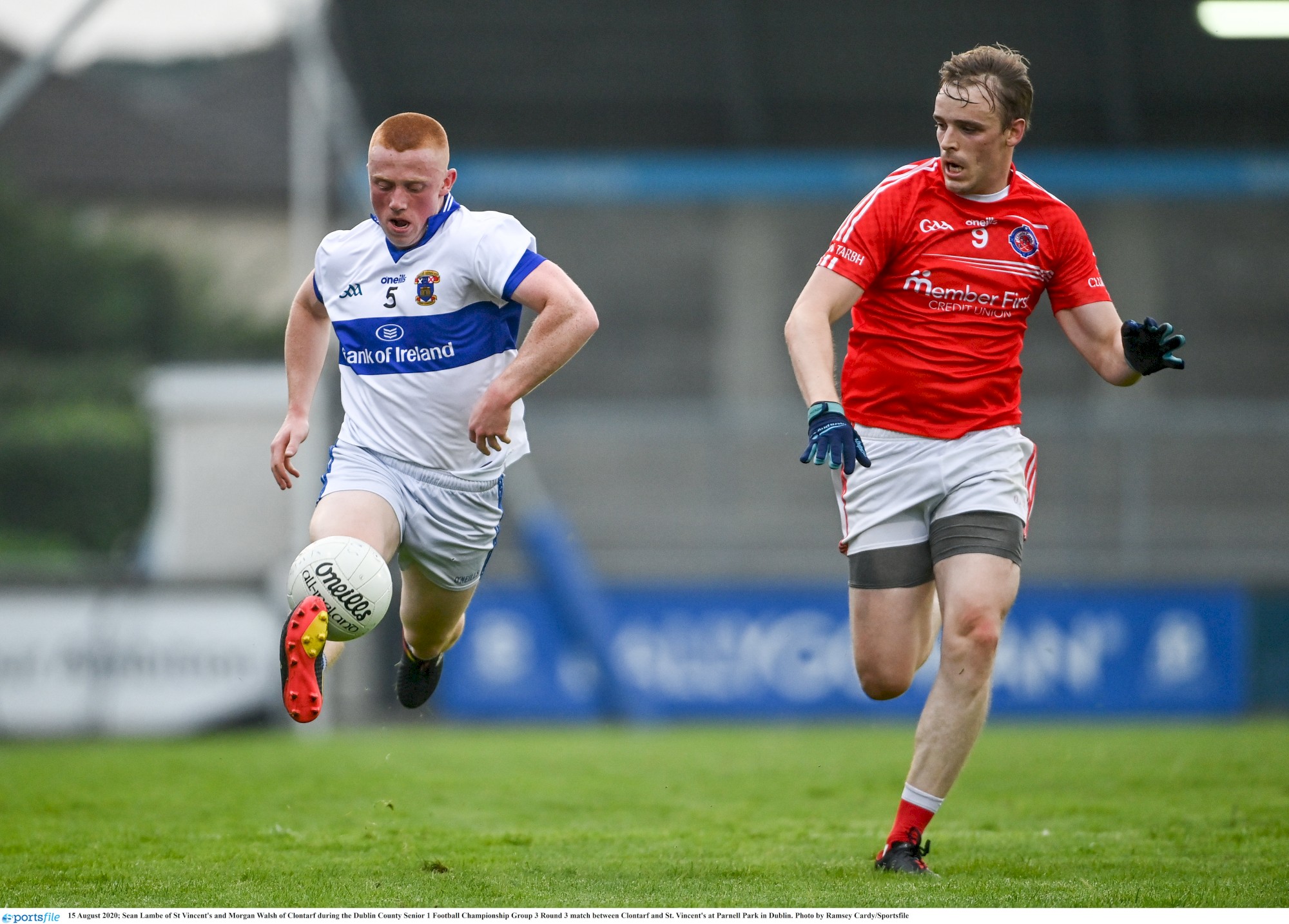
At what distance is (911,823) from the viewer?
5332 millimetres

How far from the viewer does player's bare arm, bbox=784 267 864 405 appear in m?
5.14

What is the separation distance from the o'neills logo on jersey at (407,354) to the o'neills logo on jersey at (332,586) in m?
0.92

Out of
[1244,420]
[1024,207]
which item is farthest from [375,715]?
[1024,207]

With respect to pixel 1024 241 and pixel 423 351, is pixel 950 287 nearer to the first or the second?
pixel 1024 241

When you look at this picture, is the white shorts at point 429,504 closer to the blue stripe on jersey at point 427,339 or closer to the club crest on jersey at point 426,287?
the blue stripe on jersey at point 427,339

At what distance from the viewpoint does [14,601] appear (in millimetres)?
13289

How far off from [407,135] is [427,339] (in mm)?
745

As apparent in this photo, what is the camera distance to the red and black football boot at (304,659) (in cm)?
490

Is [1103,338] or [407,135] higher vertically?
[407,135]

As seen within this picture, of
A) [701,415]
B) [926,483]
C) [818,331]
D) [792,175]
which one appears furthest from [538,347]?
[792,175]

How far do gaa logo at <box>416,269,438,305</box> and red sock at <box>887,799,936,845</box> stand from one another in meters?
2.47

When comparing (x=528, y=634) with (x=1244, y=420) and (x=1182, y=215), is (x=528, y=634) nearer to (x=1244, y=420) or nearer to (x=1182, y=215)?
(x=1244, y=420)

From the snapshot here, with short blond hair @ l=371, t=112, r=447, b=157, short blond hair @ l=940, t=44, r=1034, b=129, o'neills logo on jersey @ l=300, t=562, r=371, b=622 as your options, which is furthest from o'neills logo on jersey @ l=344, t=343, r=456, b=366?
short blond hair @ l=940, t=44, r=1034, b=129

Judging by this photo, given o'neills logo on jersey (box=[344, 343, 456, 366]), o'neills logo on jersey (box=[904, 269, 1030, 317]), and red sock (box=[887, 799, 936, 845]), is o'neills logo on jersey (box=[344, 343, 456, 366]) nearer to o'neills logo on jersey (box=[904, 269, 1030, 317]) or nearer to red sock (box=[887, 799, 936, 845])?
o'neills logo on jersey (box=[904, 269, 1030, 317])
